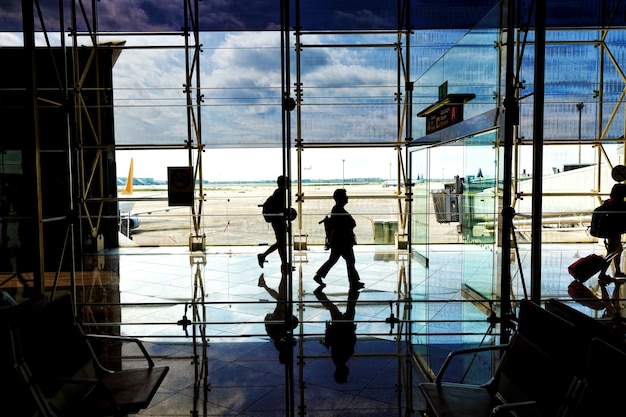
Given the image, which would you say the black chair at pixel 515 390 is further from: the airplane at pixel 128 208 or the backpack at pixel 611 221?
the airplane at pixel 128 208

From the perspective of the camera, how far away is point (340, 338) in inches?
103

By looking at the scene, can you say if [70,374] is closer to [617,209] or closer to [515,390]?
[515,390]

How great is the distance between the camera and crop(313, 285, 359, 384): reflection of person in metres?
2.23

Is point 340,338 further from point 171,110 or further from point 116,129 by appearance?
point 116,129

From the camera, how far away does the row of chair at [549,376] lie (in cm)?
108

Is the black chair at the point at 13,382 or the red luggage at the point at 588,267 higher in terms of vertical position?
the black chair at the point at 13,382

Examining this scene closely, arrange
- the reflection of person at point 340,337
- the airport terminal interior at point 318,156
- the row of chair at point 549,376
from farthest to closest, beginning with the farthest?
the airport terminal interior at point 318,156, the reflection of person at point 340,337, the row of chair at point 549,376

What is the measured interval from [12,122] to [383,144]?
4.10 meters

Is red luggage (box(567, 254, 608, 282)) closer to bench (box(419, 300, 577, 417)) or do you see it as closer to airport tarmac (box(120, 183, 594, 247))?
airport tarmac (box(120, 183, 594, 247))

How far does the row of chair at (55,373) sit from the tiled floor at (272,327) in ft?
1.06

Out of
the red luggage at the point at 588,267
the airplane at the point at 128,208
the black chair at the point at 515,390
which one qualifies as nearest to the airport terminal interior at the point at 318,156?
the red luggage at the point at 588,267

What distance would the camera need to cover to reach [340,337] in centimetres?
264

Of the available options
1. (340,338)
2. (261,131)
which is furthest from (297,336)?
(261,131)

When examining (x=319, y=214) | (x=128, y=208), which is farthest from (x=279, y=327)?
→ (x=128, y=208)
